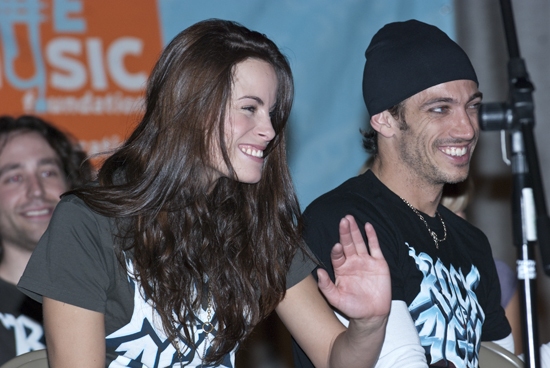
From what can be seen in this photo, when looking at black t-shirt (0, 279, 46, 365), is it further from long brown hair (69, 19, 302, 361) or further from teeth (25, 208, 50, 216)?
long brown hair (69, 19, 302, 361)

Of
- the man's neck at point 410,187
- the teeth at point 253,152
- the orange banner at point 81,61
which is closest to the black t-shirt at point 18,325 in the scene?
the orange banner at point 81,61

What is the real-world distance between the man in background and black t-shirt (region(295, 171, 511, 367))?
3.65ft

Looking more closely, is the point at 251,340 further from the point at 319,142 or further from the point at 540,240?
the point at 540,240

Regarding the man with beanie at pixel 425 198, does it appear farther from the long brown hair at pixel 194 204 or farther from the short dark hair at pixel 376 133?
the long brown hair at pixel 194 204

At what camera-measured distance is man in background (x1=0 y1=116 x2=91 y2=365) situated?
9.83 feet

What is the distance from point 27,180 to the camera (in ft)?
10.0

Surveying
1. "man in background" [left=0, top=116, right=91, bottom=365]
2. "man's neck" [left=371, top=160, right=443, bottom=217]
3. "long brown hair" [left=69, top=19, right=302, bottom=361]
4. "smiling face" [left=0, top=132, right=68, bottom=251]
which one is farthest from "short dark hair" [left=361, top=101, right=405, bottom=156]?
"smiling face" [left=0, top=132, right=68, bottom=251]

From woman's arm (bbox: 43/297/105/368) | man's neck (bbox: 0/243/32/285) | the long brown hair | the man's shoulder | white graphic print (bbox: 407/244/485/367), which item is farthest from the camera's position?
man's neck (bbox: 0/243/32/285)

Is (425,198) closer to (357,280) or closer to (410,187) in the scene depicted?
(410,187)

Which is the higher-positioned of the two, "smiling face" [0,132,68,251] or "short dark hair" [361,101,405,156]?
"short dark hair" [361,101,405,156]

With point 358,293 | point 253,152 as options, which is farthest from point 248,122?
point 358,293

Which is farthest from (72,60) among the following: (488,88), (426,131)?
(488,88)

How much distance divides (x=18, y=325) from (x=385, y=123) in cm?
143

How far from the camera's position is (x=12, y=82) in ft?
9.87
